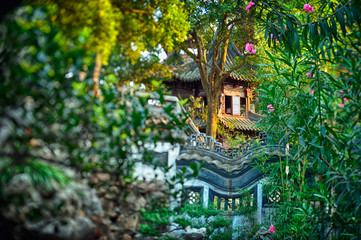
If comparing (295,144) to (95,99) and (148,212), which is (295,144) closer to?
(148,212)

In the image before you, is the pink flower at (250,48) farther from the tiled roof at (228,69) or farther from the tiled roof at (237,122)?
the tiled roof at (237,122)

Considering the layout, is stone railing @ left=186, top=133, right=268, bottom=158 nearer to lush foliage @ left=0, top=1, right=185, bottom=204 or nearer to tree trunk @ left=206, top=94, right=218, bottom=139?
tree trunk @ left=206, top=94, right=218, bottom=139

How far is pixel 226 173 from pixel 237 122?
1.95 meters

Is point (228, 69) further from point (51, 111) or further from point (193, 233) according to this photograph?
point (51, 111)

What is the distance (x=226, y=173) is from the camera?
408 centimetres

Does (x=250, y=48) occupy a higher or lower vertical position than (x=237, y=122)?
higher

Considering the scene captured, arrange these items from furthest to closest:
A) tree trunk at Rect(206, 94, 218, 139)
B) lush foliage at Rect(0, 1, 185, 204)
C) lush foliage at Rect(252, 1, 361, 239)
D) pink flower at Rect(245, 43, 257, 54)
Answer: pink flower at Rect(245, 43, 257, 54) < tree trunk at Rect(206, 94, 218, 139) < lush foliage at Rect(252, 1, 361, 239) < lush foliage at Rect(0, 1, 185, 204)

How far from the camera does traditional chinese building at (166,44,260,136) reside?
15.4ft

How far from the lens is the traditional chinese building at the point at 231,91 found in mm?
4703

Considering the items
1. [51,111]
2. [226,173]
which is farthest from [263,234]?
[51,111]

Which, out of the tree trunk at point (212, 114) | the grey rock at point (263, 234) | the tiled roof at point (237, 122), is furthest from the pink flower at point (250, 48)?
the grey rock at point (263, 234)

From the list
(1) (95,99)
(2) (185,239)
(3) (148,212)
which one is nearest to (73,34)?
(1) (95,99)

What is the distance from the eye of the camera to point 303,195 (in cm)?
351

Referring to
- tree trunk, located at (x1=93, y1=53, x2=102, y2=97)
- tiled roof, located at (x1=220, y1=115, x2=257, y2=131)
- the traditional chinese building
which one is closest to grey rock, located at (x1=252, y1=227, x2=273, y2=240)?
the traditional chinese building
